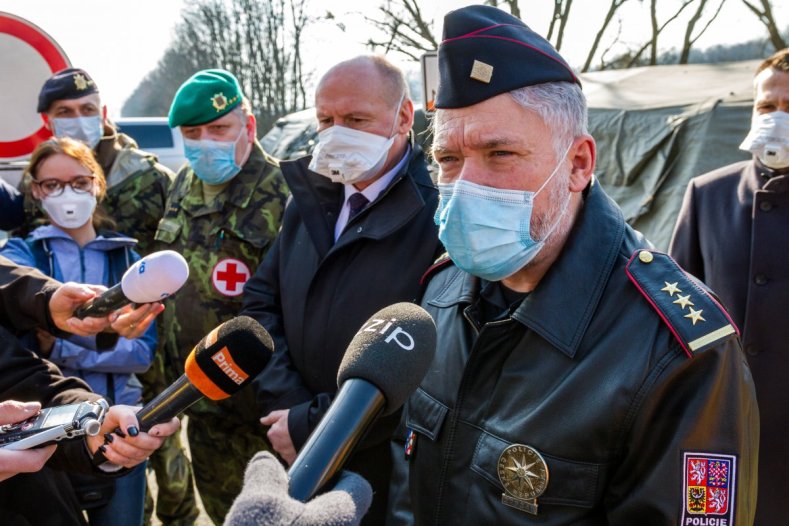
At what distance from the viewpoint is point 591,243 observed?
1676mm

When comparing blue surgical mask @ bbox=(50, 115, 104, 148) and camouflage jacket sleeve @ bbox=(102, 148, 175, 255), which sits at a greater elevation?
blue surgical mask @ bbox=(50, 115, 104, 148)

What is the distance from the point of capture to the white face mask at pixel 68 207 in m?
3.23

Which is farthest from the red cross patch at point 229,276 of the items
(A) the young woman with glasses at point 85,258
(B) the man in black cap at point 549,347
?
(B) the man in black cap at point 549,347

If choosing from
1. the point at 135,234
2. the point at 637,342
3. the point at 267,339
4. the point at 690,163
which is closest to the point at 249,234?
the point at 135,234

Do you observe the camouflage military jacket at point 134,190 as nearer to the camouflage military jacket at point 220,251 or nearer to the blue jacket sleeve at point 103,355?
the camouflage military jacket at point 220,251

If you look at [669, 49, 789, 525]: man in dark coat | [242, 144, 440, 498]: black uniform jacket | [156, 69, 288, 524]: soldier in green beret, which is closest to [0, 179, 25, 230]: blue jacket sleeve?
[156, 69, 288, 524]: soldier in green beret

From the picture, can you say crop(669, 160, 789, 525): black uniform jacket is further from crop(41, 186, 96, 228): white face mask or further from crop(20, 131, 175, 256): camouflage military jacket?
crop(20, 131, 175, 256): camouflage military jacket

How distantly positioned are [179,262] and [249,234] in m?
1.44

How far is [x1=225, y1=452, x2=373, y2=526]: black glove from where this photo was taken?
33.4 inches

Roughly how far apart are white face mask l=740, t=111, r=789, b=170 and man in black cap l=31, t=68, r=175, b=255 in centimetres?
326

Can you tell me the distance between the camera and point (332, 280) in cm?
277

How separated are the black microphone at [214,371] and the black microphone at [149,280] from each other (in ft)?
1.64

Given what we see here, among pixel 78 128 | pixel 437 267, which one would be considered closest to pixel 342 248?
pixel 437 267

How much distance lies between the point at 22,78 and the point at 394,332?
3.72 meters
